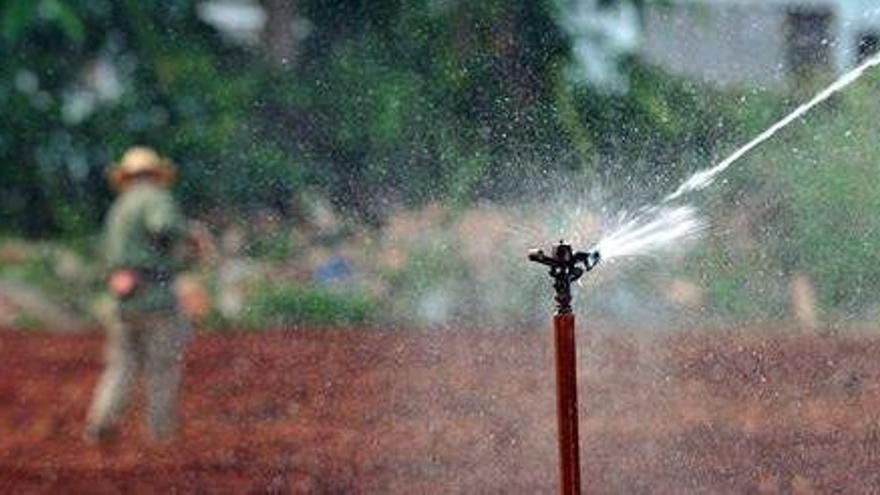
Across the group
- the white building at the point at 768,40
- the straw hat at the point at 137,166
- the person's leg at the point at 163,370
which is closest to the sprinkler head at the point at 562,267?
the white building at the point at 768,40

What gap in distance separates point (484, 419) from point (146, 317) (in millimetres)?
684

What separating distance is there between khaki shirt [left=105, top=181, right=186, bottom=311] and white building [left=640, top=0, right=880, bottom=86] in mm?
985

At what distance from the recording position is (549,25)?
107 inches

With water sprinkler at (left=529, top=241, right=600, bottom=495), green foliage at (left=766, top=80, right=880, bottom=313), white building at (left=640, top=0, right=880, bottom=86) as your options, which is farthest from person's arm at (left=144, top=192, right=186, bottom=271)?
water sprinkler at (left=529, top=241, right=600, bottom=495)

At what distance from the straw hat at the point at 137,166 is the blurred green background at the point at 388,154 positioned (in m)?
0.02

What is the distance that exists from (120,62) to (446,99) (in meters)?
0.70

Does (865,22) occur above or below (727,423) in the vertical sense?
above

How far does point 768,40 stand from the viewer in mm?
2611

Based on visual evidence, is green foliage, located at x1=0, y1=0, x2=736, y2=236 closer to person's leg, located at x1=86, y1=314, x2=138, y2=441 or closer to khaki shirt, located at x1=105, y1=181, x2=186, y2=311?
khaki shirt, located at x1=105, y1=181, x2=186, y2=311

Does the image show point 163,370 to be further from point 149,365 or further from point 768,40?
point 768,40

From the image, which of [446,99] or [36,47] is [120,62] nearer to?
[36,47]

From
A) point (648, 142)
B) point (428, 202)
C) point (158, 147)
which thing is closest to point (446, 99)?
point (428, 202)

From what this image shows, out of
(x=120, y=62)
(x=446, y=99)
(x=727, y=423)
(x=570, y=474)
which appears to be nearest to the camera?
(x=570, y=474)

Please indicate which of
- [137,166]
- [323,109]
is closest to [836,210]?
[323,109]
